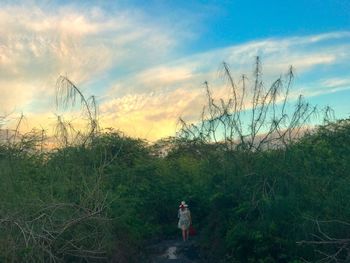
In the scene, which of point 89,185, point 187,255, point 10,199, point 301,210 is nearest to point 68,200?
point 89,185

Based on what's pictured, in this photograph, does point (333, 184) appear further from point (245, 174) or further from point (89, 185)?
point (89, 185)

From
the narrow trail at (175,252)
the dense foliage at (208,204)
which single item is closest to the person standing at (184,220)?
the narrow trail at (175,252)

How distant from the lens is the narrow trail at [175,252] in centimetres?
1761

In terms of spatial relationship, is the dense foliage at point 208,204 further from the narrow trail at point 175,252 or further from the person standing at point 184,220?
the person standing at point 184,220

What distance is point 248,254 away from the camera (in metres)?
16.5

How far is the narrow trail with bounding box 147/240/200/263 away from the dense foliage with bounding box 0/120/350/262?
14.1 inches

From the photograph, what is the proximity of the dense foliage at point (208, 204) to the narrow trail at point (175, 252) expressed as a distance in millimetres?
359

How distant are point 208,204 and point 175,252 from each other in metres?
2.07

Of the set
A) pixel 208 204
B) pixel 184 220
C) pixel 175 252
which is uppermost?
pixel 208 204

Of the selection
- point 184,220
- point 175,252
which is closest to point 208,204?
point 184,220

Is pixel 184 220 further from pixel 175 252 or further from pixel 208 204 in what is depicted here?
pixel 175 252

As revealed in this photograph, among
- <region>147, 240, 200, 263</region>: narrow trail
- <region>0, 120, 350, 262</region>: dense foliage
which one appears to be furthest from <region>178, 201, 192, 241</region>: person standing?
<region>0, 120, 350, 262</region>: dense foliage

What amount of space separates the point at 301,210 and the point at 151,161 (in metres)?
9.68

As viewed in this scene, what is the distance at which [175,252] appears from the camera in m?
18.3
